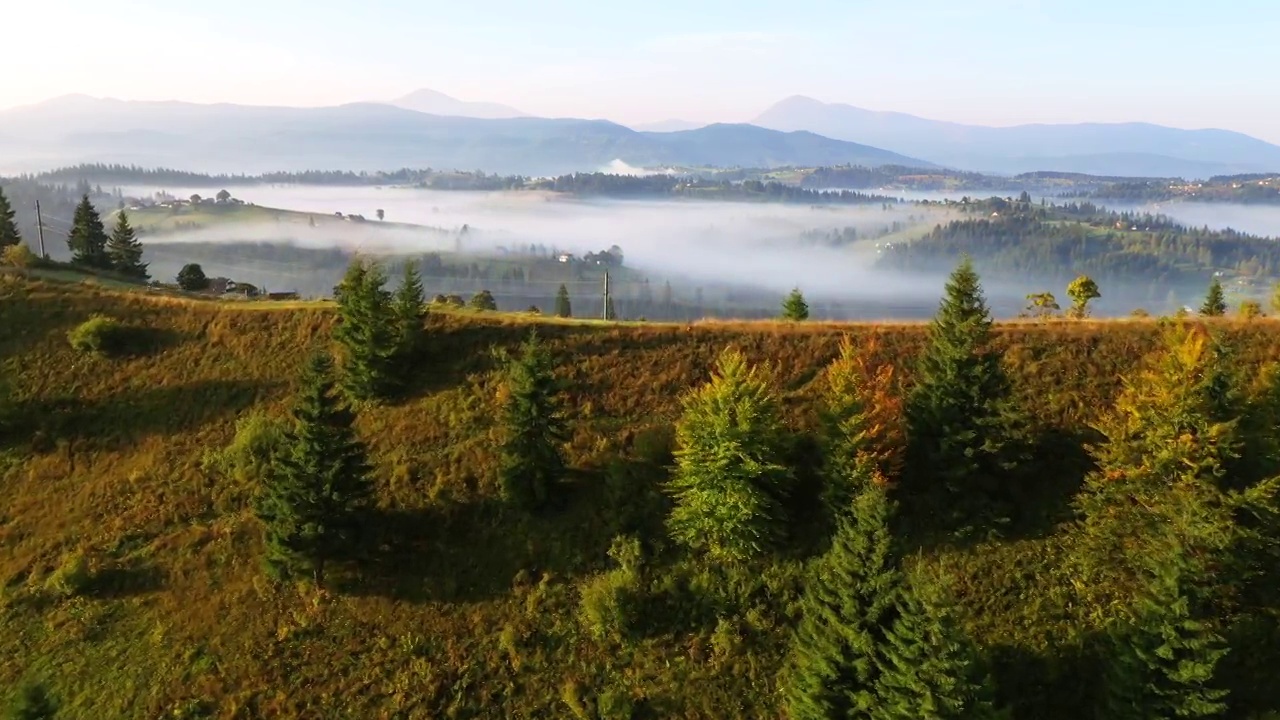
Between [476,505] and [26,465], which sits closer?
[476,505]

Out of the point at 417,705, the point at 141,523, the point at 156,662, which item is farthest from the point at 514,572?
the point at 141,523

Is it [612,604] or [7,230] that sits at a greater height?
[7,230]

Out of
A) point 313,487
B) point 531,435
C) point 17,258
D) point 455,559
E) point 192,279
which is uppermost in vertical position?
point 17,258

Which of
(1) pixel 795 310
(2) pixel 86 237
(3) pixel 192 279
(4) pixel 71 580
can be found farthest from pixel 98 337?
(1) pixel 795 310

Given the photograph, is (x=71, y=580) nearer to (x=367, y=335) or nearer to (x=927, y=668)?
(x=367, y=335)

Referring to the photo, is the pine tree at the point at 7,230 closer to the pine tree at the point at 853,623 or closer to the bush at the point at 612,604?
the bush at the point at 612,604

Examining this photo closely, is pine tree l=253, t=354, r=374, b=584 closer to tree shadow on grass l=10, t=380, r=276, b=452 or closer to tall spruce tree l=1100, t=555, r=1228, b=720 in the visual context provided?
tree shadow on grass l=10, t=380, r=276, b=452

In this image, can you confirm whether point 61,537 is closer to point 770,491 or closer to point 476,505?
point 476,505
